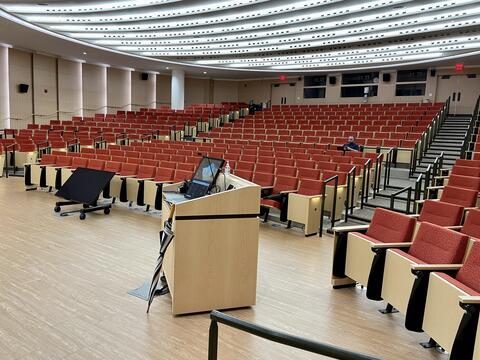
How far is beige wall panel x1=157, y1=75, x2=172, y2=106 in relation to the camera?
2098cm

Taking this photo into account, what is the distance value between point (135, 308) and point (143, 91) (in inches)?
727

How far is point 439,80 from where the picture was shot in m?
16.4

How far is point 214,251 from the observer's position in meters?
3.07

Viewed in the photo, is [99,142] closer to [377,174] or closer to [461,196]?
[377,174]

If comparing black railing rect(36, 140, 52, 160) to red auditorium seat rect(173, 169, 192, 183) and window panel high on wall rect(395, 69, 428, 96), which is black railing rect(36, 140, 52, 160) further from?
window panel high on wall rect(395, 69, 428, 96)

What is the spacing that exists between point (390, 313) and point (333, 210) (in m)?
2.58

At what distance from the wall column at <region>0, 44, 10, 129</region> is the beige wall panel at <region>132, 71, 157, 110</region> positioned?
6184 mm

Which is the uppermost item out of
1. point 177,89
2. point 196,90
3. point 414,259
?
point 196,90

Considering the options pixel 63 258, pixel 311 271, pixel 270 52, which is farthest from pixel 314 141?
pixel 63 258

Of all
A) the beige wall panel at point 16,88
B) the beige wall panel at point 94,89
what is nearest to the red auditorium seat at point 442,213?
the beige wall panel at point 16,88

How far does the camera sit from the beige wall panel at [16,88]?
14.5 metres

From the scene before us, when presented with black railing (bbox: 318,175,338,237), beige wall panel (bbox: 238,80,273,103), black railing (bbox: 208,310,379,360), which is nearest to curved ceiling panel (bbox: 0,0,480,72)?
black railing (bbox: 318,175,338,237)

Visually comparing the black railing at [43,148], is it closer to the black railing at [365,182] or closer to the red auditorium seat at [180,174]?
the red auditorium seat at [180,174]

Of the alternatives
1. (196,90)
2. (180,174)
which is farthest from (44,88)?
(180,174)
